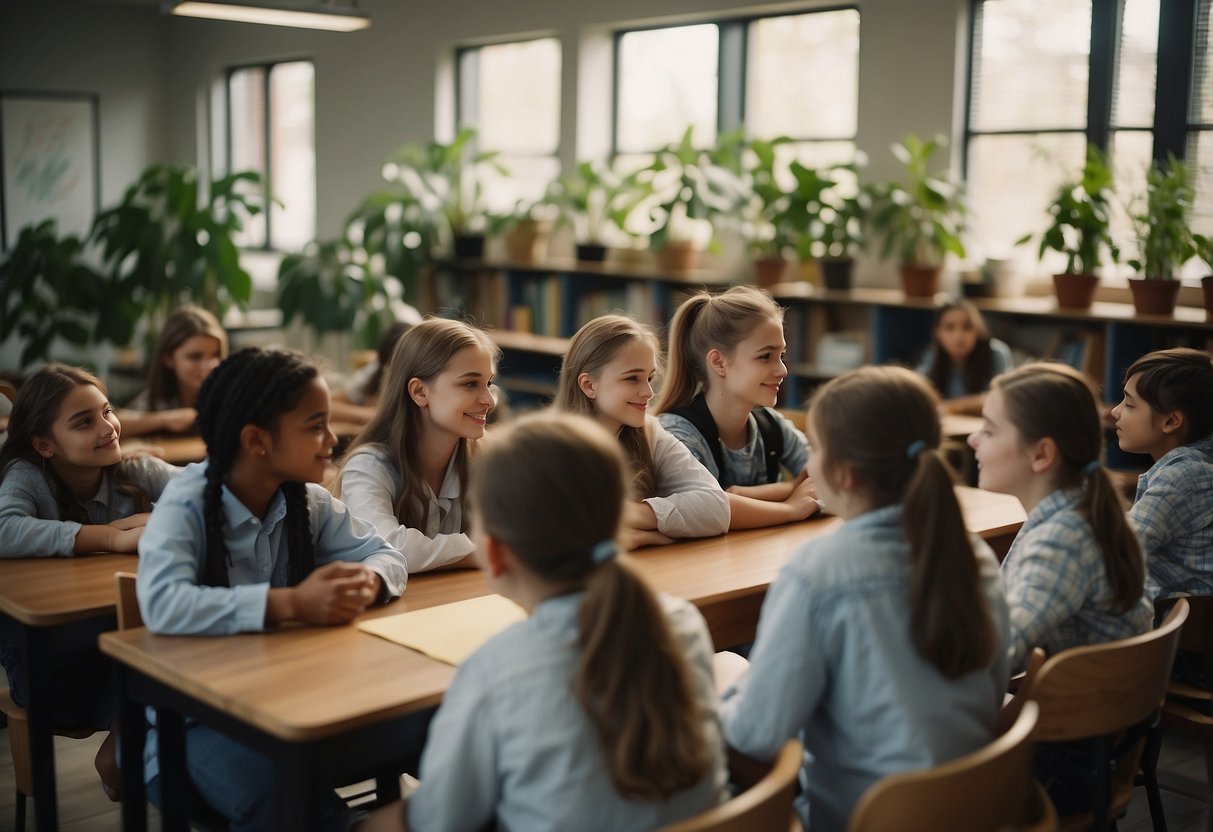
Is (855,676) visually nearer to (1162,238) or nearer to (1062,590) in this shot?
(1062,590)

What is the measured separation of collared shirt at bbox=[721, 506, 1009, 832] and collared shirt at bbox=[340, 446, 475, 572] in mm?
850

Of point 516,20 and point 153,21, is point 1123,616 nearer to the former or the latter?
point 516,20

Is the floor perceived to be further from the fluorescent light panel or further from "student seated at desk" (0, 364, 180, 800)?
the fluorescent light panel

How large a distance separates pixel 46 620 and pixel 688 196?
4.28m

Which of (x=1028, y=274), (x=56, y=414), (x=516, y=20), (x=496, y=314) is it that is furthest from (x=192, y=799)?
(x=516, y=20)

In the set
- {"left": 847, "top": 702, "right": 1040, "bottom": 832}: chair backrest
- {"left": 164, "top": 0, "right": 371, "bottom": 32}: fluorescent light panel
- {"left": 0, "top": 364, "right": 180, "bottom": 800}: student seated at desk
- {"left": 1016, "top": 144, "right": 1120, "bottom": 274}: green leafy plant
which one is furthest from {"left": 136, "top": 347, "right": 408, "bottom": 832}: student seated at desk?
{"left": 1016, "top": 144, "right": 1120, "bottom": 274}: green leafy plant

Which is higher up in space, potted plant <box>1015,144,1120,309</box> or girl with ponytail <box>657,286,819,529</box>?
potted plant <box>1015,144,1120,309</box>

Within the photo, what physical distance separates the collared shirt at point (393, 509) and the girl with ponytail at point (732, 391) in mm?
629

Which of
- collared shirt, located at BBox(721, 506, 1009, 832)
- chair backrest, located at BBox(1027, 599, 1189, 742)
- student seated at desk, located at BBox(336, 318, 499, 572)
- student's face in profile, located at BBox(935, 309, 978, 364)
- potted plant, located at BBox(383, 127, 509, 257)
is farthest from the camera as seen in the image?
potted plant, located at BBox(383, 127, 509, 257)

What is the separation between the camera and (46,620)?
206 cm

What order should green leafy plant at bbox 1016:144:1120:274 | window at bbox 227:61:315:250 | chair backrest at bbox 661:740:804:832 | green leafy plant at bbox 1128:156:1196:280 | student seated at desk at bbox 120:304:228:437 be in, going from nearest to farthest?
chair backrest at bbox 661:740:804:832 → student seated at desk at bbox 120:304:228:437 → green leafy plant at bbox 1128:156:1196:280 → green leafy plant at bbox 1016:144:1120:274 → window at bbox 227:61:315:250

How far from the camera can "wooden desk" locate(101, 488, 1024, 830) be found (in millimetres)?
1592

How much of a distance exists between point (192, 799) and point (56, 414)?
37.7 inches

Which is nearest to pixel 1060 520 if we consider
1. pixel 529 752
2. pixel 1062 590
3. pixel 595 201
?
pixel 1062 590
